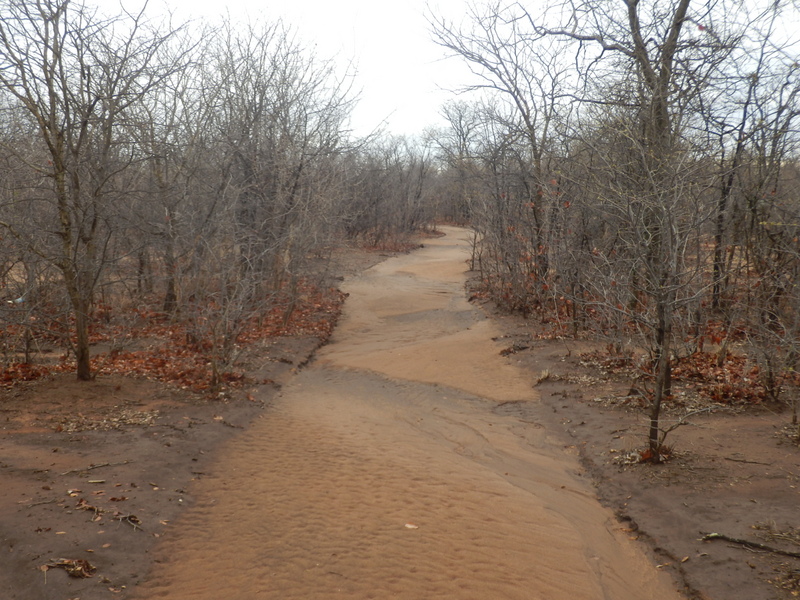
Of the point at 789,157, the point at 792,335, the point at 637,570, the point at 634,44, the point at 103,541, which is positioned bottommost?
the point at 637,570

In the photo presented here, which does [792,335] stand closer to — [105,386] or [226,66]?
[105,386]

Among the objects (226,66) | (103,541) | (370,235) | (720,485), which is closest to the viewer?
(103,541)

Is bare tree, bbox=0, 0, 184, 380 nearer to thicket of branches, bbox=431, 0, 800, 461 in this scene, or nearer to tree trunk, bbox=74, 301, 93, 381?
tree trunk, bbox=74, 301, 93, 381

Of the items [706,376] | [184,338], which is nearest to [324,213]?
[184,338]

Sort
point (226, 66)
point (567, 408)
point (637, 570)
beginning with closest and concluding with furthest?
point (637, 570), point (567, 408), point (226, 66)

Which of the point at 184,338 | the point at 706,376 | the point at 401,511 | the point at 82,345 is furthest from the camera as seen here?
the point at 184,338

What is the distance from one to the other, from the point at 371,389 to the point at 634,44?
7923 millimetres

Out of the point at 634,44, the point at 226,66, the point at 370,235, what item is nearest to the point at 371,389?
the point at 634,44

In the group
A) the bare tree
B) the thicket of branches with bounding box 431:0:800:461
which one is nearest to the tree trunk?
the bare tree

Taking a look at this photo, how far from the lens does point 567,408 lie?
32.1ft

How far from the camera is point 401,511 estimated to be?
20.1 feet

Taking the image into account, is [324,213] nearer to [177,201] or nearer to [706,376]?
[177,201]

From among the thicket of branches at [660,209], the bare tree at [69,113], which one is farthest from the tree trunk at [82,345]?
the thicket of branches at [660,209]

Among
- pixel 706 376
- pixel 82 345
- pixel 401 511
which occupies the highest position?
pixel 82 345
